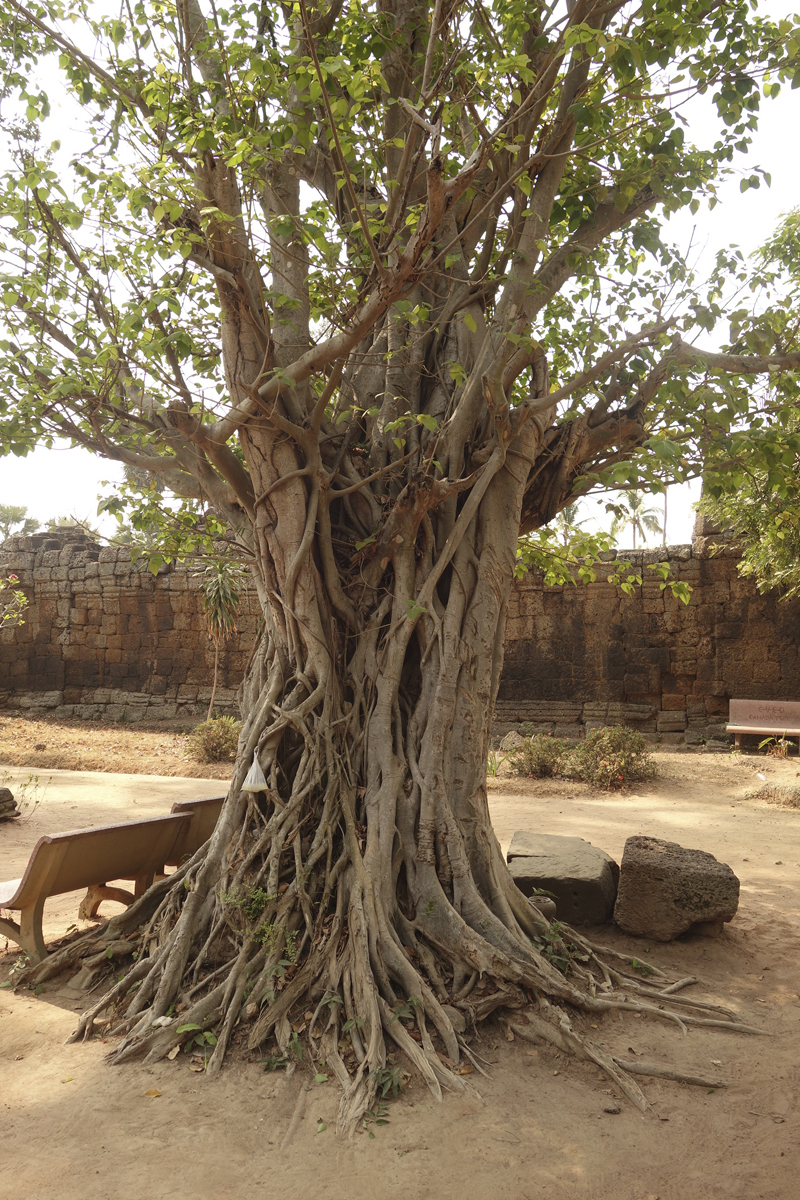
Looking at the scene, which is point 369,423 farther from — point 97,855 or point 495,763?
point 495,763

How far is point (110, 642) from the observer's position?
53.8 feet

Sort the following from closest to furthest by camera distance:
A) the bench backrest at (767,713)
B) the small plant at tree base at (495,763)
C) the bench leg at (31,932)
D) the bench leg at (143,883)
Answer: the bench leg at (31,932)
the bench leg at (143,883)
the small plant at tree base at (495,763)
the bench backrest at (767,713)

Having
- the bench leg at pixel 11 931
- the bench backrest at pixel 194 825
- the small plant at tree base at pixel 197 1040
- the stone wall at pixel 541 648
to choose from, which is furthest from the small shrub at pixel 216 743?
the small plant at tree base at pixel 197 1040

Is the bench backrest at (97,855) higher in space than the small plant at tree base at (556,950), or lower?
higher

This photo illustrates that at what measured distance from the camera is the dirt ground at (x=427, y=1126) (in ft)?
7.62

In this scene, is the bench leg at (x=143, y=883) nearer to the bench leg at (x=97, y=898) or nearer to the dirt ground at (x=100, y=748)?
the bench leg at (x=97, y=898)

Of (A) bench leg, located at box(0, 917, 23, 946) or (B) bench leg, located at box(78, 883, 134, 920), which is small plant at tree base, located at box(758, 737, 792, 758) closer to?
(B) bench leg, located at box(78, 883, 134, 920)

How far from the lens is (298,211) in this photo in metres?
4.52

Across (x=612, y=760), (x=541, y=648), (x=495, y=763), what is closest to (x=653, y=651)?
(x=541, y=648)

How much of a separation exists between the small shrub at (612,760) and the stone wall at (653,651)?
9.65ft

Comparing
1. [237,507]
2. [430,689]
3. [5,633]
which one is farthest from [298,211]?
[5,633]

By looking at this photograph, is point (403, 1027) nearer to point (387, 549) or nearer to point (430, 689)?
point (430, 689)

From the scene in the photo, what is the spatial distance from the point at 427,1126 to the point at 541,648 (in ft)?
38.4

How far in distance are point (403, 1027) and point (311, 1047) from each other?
34 centimetres
